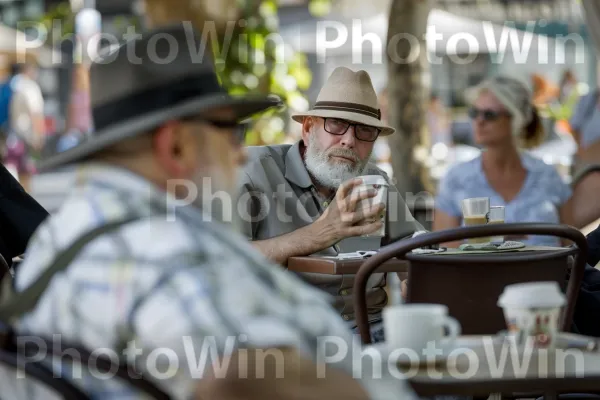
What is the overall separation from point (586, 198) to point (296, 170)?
6.84ft

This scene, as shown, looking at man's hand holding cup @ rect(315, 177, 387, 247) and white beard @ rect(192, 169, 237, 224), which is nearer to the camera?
white beard @ rect(192, 169, 237, 224)

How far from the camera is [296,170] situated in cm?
424

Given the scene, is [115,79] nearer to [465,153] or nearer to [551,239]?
[551,239]

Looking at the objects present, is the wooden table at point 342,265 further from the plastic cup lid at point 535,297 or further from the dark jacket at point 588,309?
the plastic cup lid at point 535,297

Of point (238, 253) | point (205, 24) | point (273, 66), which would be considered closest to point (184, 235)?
point (238, 253)

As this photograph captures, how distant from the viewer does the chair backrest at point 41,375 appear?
63.6 inches

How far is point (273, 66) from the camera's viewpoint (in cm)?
1034

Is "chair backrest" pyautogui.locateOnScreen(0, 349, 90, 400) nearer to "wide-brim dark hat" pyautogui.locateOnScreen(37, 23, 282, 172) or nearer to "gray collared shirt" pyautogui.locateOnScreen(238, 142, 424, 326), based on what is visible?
"wide-brim dark hat" pyautogui.locateOnScreen(37, 23, 282, 172)

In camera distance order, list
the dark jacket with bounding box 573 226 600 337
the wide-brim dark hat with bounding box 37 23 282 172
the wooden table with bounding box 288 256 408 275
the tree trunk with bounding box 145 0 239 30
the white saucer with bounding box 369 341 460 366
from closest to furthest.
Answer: the wide-brim dark hat with bounding box 37 23 282 172 → the white saucer with bounding box 369 341 460 366 → the dark jacket with bounding box 573 226 600 337 → the wooden table with bounding box 288 256 408 275 → the tree trunk with bounding box 145 0 239 30

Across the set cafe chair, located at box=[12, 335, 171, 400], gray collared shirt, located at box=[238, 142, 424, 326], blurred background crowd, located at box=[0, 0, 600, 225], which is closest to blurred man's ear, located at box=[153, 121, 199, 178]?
cafe chair, located at box=[12, 335, 171, 400]

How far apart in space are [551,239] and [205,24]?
4753mm

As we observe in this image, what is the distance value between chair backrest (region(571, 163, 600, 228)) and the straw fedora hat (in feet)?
5.33

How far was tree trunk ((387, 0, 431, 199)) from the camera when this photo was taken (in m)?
8.17

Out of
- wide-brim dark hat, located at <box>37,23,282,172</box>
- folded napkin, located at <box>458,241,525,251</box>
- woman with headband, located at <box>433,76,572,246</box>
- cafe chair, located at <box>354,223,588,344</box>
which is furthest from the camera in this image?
woman with headband, located at <box>433,76,572,246</box>
